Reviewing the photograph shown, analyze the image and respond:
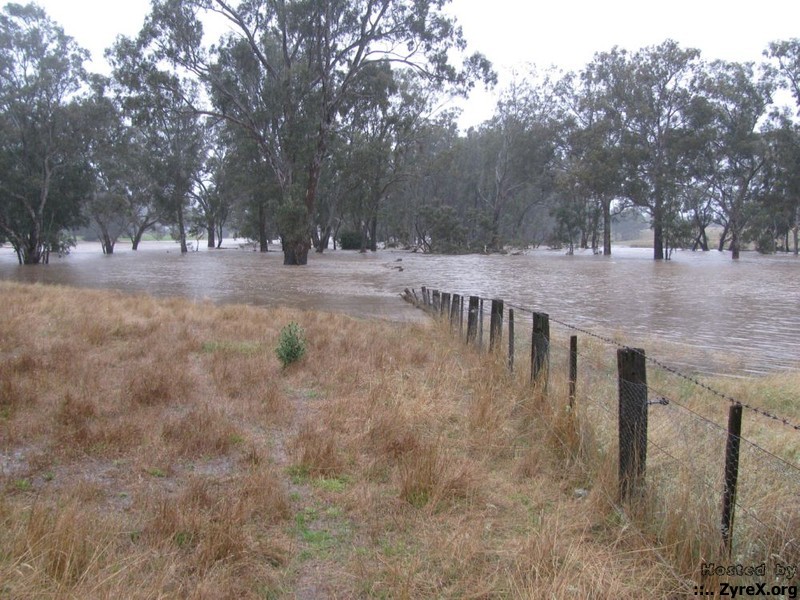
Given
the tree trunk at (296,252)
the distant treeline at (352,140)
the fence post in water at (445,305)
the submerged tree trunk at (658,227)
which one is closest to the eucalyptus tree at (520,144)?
the distant treeline at (352,140)

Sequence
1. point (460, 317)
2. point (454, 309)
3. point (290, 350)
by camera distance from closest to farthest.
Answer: point (290, 350), point (460, 317), point (454, 309)

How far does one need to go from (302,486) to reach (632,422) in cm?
219

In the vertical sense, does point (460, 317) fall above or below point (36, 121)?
below

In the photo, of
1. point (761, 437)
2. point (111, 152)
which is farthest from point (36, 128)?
point (761, 437)

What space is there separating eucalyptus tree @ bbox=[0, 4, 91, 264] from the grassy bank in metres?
33.9

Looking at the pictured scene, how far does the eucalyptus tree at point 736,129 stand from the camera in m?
49.1

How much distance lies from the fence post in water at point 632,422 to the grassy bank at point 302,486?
6.2 inches

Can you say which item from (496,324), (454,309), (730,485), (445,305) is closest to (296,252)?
(445,305)

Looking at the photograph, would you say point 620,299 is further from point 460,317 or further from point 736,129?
point 736,129

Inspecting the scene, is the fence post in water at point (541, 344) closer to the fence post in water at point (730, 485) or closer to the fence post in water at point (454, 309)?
the fence post in water at point (730, 485)

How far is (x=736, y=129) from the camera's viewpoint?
167 ft

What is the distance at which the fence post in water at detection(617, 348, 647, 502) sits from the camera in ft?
12.0

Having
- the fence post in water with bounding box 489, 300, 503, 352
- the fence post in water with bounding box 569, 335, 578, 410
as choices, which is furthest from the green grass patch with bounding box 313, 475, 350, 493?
the fence post in water with bounding box 489, 300, 503, 352

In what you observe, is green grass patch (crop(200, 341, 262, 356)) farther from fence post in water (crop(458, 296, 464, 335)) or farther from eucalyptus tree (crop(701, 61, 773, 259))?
eucalyptus tree (crop(701, 61, 773, 259))
